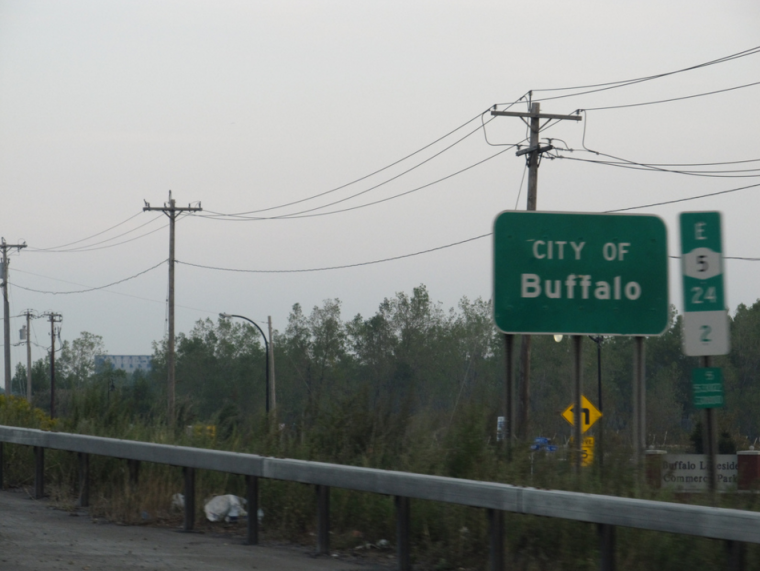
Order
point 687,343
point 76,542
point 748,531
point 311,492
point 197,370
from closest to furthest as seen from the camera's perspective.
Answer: point 748,531
point 687,343
point 76,542
point 311,492
point 197,370

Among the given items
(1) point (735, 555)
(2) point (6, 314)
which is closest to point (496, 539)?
(1) point (735, 555)

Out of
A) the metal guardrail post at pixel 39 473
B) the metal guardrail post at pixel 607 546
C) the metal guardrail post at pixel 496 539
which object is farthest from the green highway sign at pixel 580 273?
the metal guardrail post at pixel 39 473

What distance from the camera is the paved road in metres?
7.40

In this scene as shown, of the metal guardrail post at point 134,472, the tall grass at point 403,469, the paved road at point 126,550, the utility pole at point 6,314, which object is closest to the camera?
the tall grass at point 403,469

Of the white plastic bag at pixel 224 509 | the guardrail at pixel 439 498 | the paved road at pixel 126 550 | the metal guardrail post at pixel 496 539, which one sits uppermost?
the guardrail at pixel 439 498

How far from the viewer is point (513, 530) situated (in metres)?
7.34

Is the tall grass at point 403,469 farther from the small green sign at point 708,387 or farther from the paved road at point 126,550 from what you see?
the small green sign at point 708,387

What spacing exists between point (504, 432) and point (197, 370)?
11136 centimetres

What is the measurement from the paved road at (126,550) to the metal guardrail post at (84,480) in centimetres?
84

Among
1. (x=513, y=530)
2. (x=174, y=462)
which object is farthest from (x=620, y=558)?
(x=174, y=462)

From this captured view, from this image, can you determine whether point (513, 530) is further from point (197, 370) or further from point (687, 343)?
point (197, 370)

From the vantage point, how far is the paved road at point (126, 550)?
740 cm

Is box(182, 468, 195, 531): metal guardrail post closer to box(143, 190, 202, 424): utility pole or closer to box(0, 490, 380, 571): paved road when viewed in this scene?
box(0, 490, 380, 571): paved road

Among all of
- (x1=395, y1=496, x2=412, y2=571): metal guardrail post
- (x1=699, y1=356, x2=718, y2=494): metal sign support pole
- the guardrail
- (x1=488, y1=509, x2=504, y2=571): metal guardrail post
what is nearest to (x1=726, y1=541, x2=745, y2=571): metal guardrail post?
the guardrail
